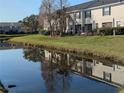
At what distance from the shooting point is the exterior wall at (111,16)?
201 ft

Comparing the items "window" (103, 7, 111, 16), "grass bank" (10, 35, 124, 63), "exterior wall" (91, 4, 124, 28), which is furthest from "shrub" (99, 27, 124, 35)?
"window" (103, 7, 111, 16)

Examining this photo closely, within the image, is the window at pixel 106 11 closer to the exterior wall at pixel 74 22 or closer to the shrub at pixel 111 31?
the shrub at pixel 111 31

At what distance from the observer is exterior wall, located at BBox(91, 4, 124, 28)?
61.2 metres

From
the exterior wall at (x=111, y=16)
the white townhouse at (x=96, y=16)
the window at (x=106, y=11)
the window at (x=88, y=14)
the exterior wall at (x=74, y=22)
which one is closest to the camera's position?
the exterior wall at (x=111, y=16)

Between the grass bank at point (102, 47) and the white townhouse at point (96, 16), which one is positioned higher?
the white townhouse at point (96, 16)

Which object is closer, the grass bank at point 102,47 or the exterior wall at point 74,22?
the grass bank at point 102,47

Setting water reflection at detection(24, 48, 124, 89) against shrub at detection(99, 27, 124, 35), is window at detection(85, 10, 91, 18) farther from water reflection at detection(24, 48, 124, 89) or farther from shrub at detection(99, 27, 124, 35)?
water reflection at detection(24, 48, 124, 89)

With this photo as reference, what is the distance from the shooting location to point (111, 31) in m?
55.9

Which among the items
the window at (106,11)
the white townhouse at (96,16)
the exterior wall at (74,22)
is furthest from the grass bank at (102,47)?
the exterior wall at (74,22)

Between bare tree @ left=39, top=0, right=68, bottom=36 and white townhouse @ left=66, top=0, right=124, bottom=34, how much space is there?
3.33 m

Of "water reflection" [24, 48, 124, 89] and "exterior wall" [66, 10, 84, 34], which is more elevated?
"exterior wall" [66, 10, 84, 34]

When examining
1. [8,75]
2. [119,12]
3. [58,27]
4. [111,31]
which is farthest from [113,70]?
[58,27]

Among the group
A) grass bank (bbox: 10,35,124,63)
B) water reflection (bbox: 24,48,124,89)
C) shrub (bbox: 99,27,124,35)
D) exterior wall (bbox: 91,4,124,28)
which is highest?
exterior wall (bbox: 91,4,124,28)

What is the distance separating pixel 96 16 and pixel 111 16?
6.41 metres
